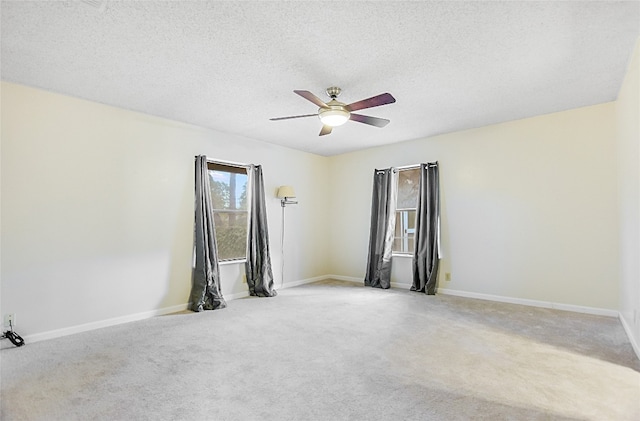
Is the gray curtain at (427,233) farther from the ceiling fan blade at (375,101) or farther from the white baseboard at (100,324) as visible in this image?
the white baseboard at (100,324)

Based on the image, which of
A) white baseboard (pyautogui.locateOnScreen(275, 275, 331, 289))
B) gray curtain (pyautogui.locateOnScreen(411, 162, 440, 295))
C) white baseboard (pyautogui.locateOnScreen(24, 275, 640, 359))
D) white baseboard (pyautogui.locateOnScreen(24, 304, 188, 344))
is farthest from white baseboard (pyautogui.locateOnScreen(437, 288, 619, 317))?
white baseboard (pyautogui.locateOnScreen(24, 304, 188, 344))

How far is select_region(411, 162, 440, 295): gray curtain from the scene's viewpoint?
5383 mm

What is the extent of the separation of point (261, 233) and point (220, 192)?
2.99 feet

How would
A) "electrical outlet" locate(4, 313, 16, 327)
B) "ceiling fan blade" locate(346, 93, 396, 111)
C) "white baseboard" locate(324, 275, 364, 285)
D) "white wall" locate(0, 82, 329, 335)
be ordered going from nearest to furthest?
"ceiling fan blade" locate(346, 93, 396, 111) → "electrical outlet" locate(4, 313, 16, 327) → "white wall" locate(0, 82, 329, 335) → "white baseboard" locate(324, 275, 364, 285)

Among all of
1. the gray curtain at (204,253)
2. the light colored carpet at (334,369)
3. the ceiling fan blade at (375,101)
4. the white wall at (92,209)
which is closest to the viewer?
the light colored carpet at (334,369)

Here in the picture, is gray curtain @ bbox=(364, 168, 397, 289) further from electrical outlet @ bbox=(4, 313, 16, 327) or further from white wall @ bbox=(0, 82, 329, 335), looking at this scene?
electrical outlet @ bbox=(4, 313, 16, 327)

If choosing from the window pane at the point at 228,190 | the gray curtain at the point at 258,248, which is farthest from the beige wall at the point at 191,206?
the window pane at the point at 228,190

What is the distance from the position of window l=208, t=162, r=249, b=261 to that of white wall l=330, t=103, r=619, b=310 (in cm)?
277

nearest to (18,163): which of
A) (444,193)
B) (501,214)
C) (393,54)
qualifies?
(393,54)

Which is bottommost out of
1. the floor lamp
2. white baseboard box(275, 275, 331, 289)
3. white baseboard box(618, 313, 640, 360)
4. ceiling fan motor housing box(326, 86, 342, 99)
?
white baseboard box(275, 275, 331, 289)

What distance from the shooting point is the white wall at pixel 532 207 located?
163 inches

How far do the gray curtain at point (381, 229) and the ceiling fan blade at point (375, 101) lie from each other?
2.92 metres

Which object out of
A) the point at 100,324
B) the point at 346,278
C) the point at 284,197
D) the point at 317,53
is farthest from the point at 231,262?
the point at 317,53

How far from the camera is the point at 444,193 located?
5.50 metres
